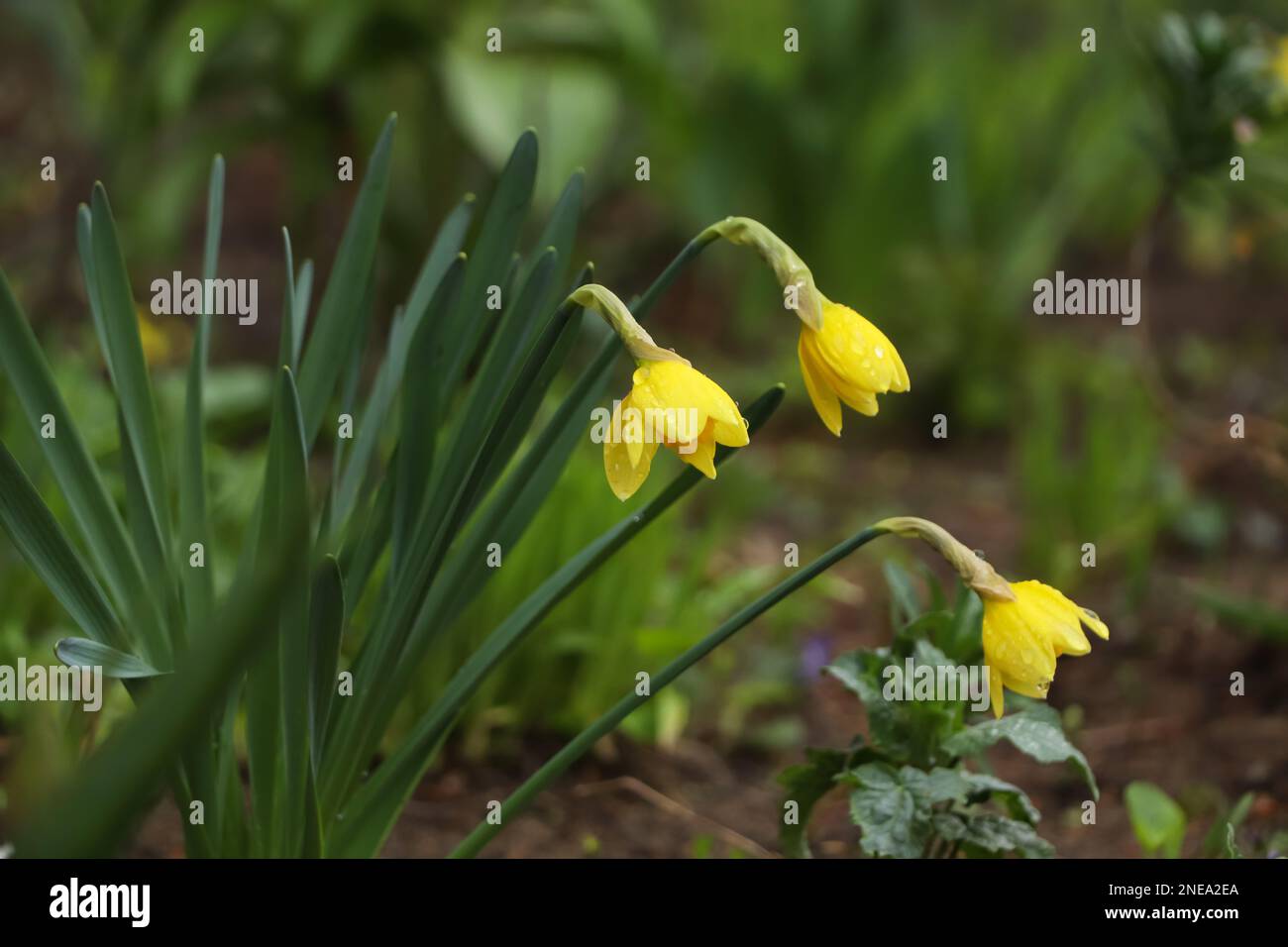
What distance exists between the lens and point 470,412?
125 centimetres

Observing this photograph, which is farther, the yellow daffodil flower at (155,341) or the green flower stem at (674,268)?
the yellow daffodil flower at (155,341)

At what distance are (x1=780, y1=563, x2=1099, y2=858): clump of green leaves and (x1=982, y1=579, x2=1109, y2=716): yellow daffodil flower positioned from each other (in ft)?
0.42

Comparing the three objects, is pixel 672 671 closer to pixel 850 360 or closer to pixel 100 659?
pixel 850 360

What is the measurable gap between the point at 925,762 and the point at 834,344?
470mm

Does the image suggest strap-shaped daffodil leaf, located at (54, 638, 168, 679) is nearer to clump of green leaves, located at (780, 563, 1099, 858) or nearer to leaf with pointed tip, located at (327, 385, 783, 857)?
leaf with pointed tip, located at (327, 385, 783, 857)

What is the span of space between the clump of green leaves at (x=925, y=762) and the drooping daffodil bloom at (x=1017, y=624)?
126mm

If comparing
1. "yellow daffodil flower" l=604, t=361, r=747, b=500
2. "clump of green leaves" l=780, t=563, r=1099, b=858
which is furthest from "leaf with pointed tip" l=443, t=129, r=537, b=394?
"clump of green leaves" l=780, t=563, r=1099, b=858

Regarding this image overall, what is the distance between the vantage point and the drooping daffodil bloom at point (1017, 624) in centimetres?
114

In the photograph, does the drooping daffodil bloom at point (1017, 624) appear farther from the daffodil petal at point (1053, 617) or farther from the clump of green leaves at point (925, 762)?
the clump of green leaves at point (925, 762)

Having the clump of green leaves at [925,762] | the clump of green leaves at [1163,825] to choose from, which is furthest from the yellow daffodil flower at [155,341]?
the clump of green leaves at [1163,825]

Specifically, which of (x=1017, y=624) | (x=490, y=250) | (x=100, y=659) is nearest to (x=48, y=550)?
(x=100, y=659)

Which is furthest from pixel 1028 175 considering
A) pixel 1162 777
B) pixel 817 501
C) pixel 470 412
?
pixel 470 412
